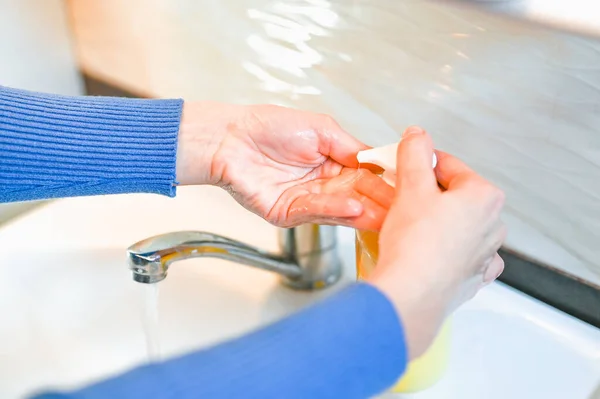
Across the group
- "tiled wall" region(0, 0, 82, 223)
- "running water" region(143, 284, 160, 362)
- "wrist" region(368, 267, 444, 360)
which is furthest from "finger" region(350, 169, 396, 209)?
"tiled wall" region(0, 0, 82, 223)

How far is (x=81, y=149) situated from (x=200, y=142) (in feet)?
0.33

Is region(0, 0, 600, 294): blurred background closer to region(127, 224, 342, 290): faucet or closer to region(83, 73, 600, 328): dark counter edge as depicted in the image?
region(83, 73, 600, 328): dark counter edge

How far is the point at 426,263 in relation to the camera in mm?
367

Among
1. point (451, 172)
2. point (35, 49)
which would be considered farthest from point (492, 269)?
point (35, 49)

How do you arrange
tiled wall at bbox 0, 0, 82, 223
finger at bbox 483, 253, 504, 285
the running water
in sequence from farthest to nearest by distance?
1. tiled wall at bbox 0, 0, 82, 223
2. the running water
3. finger at bbox 483, 253, 504, 285

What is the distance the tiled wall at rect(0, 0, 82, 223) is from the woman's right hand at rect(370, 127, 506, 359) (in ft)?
2.03

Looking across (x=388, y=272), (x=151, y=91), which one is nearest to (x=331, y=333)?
(x=388, y=272)

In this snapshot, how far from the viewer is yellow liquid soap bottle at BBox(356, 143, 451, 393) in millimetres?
480

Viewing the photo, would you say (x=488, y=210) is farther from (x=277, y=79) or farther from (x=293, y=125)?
(x=277, y=79)

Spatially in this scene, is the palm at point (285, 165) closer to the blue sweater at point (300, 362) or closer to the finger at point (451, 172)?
the finger at point (451, 172)

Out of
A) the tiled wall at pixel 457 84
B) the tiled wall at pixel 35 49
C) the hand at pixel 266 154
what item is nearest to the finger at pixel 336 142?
the hand at pixel 266 154

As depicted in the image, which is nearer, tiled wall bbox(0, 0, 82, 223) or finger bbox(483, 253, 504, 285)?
finger bbox(483, 253, 504, 285)

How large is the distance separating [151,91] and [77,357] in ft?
1.26

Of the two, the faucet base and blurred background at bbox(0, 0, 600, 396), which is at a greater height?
blurred background at bbox(0, 0, 600, 396)
